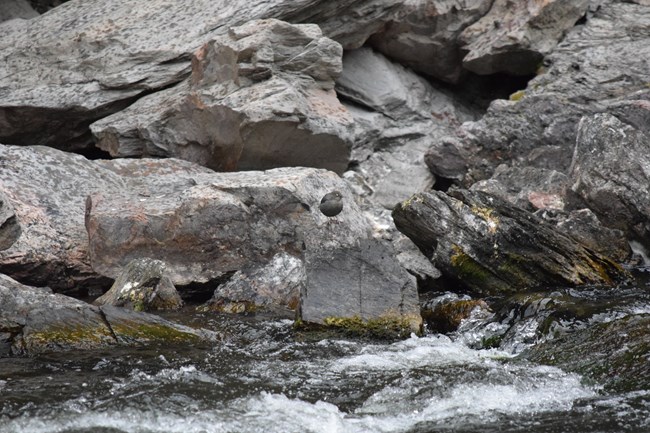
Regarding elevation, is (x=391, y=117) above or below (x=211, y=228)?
below

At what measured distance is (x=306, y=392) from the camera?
704cm

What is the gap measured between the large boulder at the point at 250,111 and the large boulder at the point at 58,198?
3.08ft

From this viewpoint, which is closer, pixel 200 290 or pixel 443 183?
pixel 200 290

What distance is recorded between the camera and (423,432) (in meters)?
6.25

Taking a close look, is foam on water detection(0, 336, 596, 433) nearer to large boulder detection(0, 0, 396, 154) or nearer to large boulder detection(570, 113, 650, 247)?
large boulder detection(570, 113, 650, 247)

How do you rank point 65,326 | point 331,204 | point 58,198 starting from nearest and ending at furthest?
point 65,326
point 331,204
point 58,198

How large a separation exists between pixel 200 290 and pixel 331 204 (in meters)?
1.78

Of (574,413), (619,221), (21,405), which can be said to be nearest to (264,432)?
(21,405)

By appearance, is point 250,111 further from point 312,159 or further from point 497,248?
point 497,248

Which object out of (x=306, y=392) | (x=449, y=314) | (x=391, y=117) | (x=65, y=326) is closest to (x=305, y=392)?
(x=306, y=392)

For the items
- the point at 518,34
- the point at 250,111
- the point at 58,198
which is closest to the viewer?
the point at 58,198

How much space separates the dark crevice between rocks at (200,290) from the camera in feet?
34.1

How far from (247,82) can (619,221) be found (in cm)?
550

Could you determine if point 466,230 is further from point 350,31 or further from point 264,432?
point 350,31
